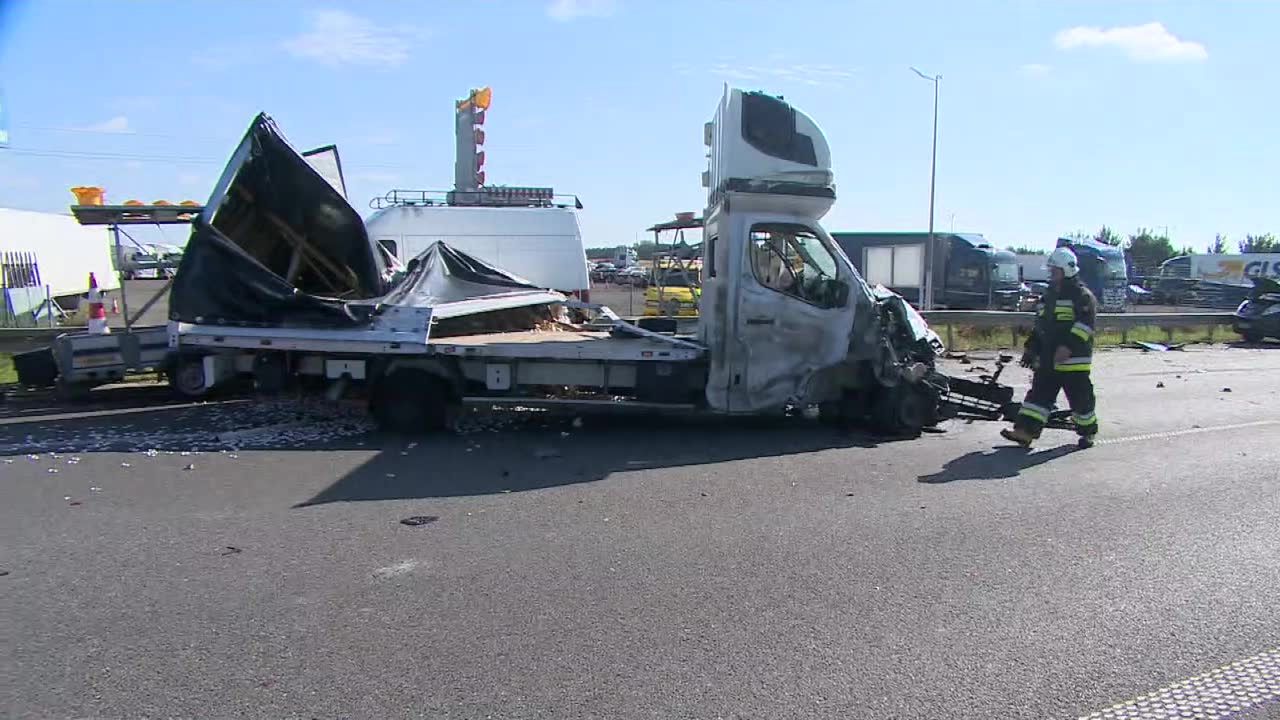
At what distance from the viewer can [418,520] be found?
18.0 ft

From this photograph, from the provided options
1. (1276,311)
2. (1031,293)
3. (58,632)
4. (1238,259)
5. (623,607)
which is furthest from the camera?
(1238,259)

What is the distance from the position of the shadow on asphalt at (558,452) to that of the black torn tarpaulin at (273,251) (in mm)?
1667

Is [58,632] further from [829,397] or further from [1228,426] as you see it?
[1228,426]

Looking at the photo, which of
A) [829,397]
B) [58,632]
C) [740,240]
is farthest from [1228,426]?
[58,632]

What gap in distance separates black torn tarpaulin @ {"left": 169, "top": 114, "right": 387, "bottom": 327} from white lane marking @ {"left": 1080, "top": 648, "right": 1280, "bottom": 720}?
6.70 m

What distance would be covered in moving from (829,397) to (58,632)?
20.9 ft

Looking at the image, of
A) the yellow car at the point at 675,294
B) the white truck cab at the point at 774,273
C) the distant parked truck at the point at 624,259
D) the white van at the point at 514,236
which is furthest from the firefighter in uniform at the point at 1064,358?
the distant parked truck at the point at 624,259

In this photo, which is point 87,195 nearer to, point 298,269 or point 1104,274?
point 298,269

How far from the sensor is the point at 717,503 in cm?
601

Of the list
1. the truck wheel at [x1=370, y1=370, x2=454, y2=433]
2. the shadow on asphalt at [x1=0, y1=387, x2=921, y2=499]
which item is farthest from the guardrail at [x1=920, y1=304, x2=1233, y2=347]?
the truck wheel at [x1=370, y1=370, x2=454, y2=433]

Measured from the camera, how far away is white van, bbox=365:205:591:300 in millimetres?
12445

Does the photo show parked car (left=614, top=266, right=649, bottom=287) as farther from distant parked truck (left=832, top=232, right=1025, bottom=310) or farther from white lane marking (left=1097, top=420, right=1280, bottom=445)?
white lane marking (left=1097, top=420, right=1280, bottom=445)

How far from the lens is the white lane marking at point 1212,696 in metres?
3.24

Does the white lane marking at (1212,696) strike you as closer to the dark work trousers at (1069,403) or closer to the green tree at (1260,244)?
the dark work trousers at (1069,403)
